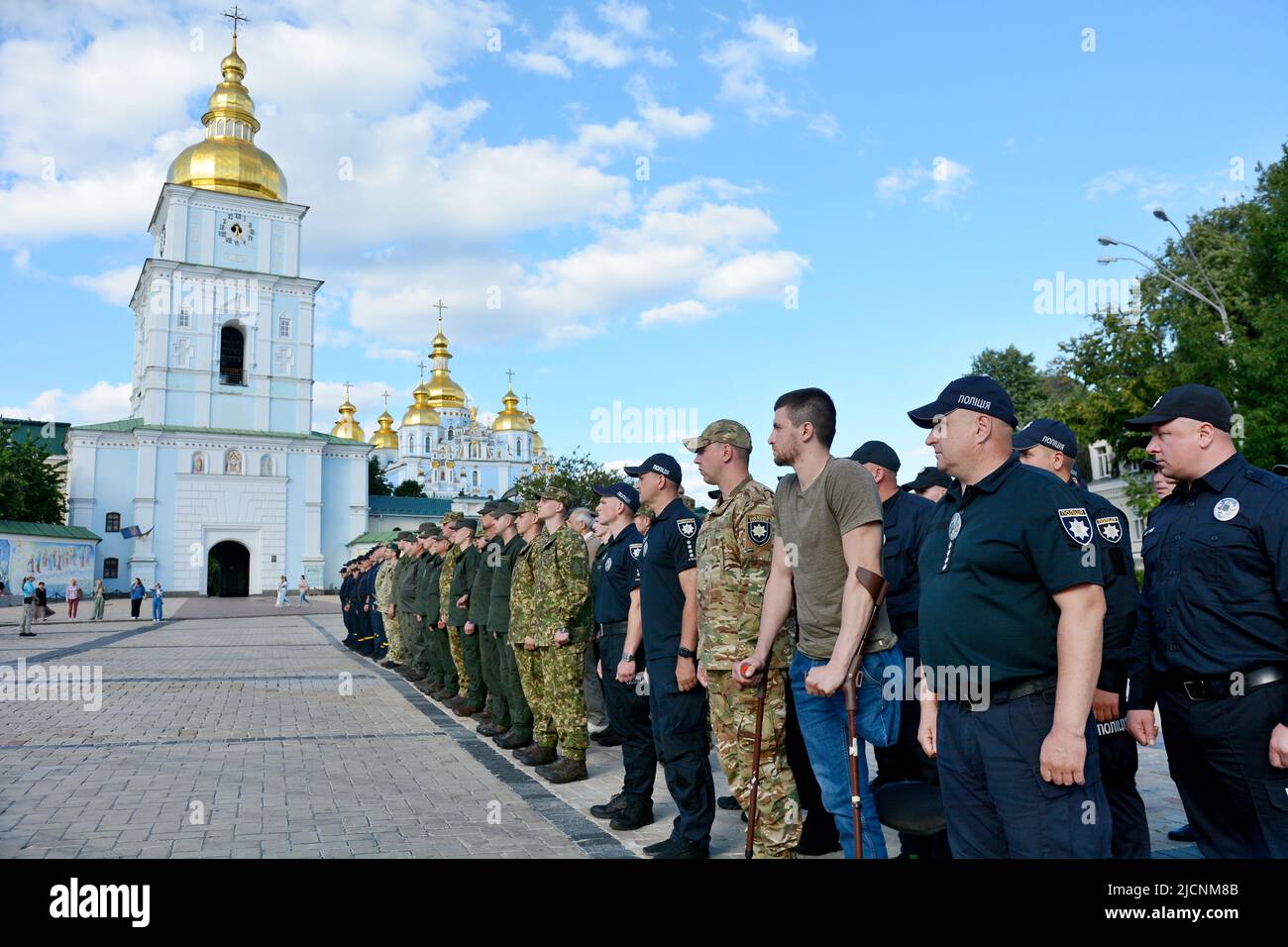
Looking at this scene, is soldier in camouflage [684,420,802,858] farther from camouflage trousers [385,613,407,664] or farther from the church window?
the church window

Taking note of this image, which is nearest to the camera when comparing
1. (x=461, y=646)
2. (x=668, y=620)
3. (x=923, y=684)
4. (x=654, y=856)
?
(x=923, y=684)

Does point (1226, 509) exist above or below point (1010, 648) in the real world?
above

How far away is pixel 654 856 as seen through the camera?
16.1 feet

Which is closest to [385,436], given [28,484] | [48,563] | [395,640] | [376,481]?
[376,481]

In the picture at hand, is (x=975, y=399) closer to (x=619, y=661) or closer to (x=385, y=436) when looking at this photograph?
(x=619, y=661)

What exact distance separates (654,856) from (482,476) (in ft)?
330

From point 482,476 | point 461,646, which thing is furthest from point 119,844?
point 482,476

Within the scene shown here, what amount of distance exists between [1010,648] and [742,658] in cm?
175

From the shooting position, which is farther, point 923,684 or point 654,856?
point 654,856

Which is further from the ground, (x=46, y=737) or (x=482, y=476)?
(x=482, y=476)

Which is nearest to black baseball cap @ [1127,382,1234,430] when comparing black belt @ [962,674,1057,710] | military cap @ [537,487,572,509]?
black belt @ [962,674,1057,710]

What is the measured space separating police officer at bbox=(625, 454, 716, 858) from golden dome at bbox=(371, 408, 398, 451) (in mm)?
98394

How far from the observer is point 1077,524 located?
2941mm
